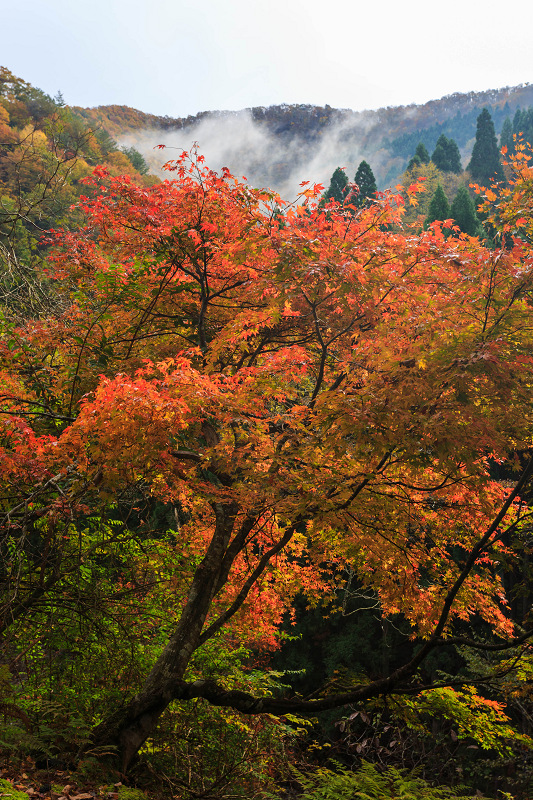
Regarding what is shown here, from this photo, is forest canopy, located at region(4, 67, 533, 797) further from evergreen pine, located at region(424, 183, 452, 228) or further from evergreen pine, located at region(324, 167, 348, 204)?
evergreen pine, located at region(324, 167, 348, 204)

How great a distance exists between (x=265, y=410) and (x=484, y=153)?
36134 millimetres

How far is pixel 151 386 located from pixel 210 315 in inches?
120

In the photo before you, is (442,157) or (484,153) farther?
(442,157)

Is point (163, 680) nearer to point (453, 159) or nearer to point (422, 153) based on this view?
point (422, 153)

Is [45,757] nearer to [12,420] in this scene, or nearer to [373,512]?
[12,420]

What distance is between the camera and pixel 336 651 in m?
12.8

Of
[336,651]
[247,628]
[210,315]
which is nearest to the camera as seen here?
[210,315]

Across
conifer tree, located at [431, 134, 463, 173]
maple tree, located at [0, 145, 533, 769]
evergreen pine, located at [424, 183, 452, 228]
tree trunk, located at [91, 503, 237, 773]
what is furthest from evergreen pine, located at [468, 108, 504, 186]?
tree trunk, located at [91, 503, 237, 773]

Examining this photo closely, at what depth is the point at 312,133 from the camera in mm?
99438

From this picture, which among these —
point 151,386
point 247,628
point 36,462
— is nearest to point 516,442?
point 151,386

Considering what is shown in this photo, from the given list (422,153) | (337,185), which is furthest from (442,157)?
(337,185)

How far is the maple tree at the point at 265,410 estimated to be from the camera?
3.65m

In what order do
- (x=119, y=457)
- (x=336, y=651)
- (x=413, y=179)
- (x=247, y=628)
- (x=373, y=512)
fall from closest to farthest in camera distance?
(x=119, y=457), (x=373, y=512), (x=247, y=628), (x=336, y=651), (x=413, y=179)

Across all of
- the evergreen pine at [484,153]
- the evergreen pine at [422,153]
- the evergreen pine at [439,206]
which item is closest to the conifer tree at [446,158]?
the evergreen pine at [422,153]
